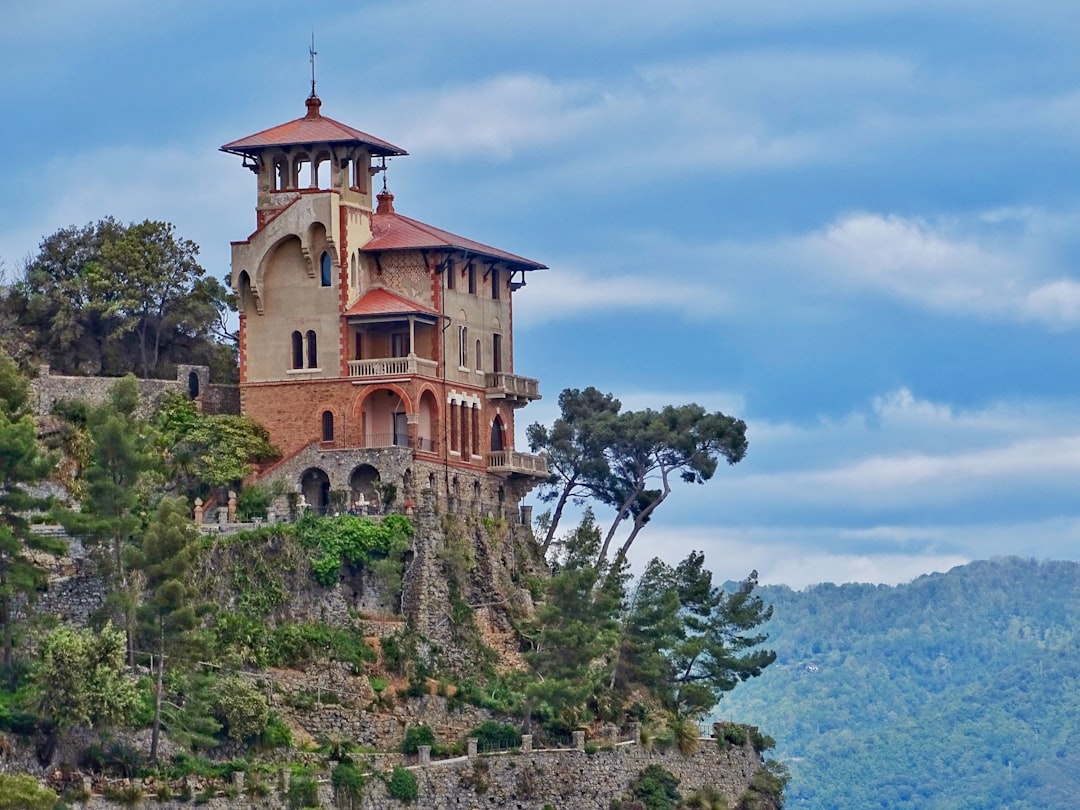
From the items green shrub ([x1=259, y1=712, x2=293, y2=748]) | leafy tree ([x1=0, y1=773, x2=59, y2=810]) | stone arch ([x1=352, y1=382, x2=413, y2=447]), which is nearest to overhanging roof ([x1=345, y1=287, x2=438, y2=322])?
stone arch ([x1=352, y1=382, x2=413, y2=447])

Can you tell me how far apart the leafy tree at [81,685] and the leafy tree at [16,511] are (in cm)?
381

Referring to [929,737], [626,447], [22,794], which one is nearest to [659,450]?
[626,447]

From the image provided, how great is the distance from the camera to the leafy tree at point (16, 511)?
3152 inches

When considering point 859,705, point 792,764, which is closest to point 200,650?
point 792,764

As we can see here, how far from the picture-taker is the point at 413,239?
9631cm

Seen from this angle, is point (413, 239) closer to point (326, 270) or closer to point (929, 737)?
point (326, 270)

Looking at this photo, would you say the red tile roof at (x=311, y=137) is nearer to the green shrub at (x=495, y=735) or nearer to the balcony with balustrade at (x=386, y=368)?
the balcony with balustrade at (x=386, y=368)

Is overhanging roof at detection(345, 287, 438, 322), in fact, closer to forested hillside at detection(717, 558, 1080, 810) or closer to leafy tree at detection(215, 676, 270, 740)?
leafy tree at detection(215, 676, 270, 740)

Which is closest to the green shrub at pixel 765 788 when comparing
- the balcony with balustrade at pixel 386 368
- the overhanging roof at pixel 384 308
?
the balcony with balustrade at pixel 386 368

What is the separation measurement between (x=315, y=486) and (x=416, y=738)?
399 inches

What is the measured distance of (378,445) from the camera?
310ft

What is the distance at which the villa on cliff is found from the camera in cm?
9362

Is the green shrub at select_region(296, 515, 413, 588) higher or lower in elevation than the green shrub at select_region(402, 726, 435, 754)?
higher

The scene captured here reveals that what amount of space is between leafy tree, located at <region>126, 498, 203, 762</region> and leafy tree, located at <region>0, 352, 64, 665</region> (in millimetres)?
2664
